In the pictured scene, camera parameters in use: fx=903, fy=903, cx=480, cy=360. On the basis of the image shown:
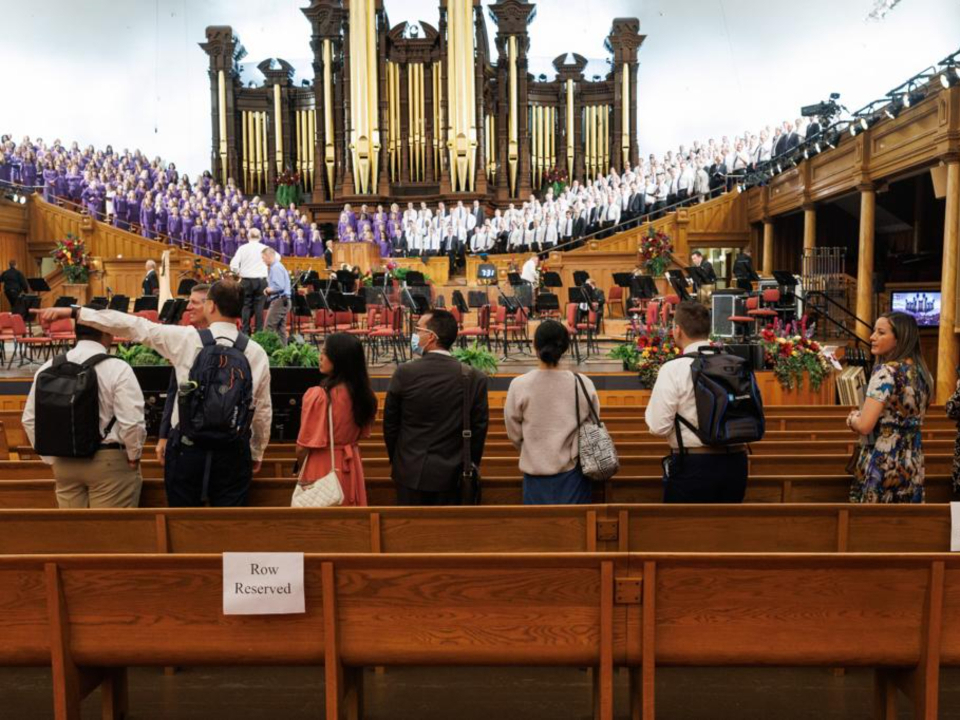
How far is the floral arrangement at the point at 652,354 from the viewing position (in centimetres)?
825

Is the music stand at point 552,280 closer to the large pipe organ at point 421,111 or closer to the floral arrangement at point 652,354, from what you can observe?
the floral arrangement at point 652,354

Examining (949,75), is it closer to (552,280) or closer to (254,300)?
(552,280)

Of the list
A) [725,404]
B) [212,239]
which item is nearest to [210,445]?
[725,404]

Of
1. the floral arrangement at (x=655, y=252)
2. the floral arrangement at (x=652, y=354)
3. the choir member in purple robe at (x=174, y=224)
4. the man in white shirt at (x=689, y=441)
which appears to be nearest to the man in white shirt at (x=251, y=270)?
the floral arrangement at (x=652, y=354)

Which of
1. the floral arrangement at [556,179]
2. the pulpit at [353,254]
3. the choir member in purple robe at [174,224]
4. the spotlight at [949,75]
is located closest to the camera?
the spotlight at [949,75]

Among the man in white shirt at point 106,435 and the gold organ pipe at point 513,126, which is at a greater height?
the gold organ pipe at point 513,126

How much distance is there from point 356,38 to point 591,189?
321 inches

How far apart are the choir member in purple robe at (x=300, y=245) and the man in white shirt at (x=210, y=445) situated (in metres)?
16.4

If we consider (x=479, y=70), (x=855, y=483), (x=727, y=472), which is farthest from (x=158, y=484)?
(x=479, y=70)

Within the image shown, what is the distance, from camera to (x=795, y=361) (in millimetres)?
8594

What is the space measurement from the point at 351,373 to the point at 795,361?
6.30 m

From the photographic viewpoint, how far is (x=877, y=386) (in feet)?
11.1

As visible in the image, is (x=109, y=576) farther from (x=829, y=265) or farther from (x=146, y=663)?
(x=829, y=265)

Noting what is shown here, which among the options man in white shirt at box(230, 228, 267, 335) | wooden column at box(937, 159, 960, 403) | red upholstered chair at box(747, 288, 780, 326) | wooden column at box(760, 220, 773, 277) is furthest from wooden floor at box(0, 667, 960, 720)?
wooden column at box(760, 220, 773, 277)
